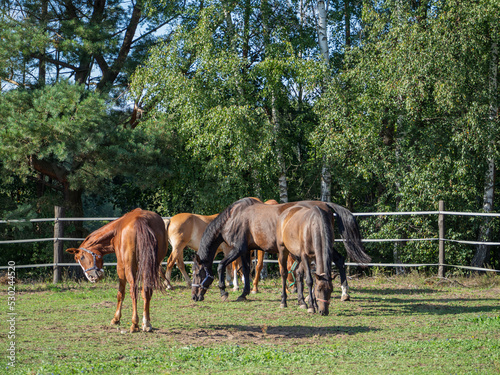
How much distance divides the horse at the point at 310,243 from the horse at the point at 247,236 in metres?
0.41

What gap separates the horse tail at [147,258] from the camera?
6.19 meters

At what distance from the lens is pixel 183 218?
36.9ft

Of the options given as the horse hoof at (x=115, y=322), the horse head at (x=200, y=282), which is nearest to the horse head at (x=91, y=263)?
A: the horse hoof at (x=115, y=322)

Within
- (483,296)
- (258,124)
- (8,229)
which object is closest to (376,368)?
(483,296)

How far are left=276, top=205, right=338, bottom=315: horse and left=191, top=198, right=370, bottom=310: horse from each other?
41cm

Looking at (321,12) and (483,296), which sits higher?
(321,12)

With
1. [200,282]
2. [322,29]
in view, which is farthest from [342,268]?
[322,29]

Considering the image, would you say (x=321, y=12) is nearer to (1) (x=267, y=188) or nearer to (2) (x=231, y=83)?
(2) (x=231, y=83)

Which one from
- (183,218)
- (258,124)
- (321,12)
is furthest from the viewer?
(321,12)

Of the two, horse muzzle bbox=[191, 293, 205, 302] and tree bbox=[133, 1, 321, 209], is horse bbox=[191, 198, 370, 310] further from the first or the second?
tree bbox=[133, 1, 321, 209]

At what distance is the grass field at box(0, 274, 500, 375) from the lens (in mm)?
4812

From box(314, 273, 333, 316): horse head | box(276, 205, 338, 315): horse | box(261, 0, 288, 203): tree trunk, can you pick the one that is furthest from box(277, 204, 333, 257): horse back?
box(261, 0, 288, 203): tree trunk

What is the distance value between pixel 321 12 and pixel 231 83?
141 inches

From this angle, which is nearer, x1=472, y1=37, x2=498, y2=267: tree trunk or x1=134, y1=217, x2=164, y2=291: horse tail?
x1=134, y1=217, x2=164, y2=291: horse tail
